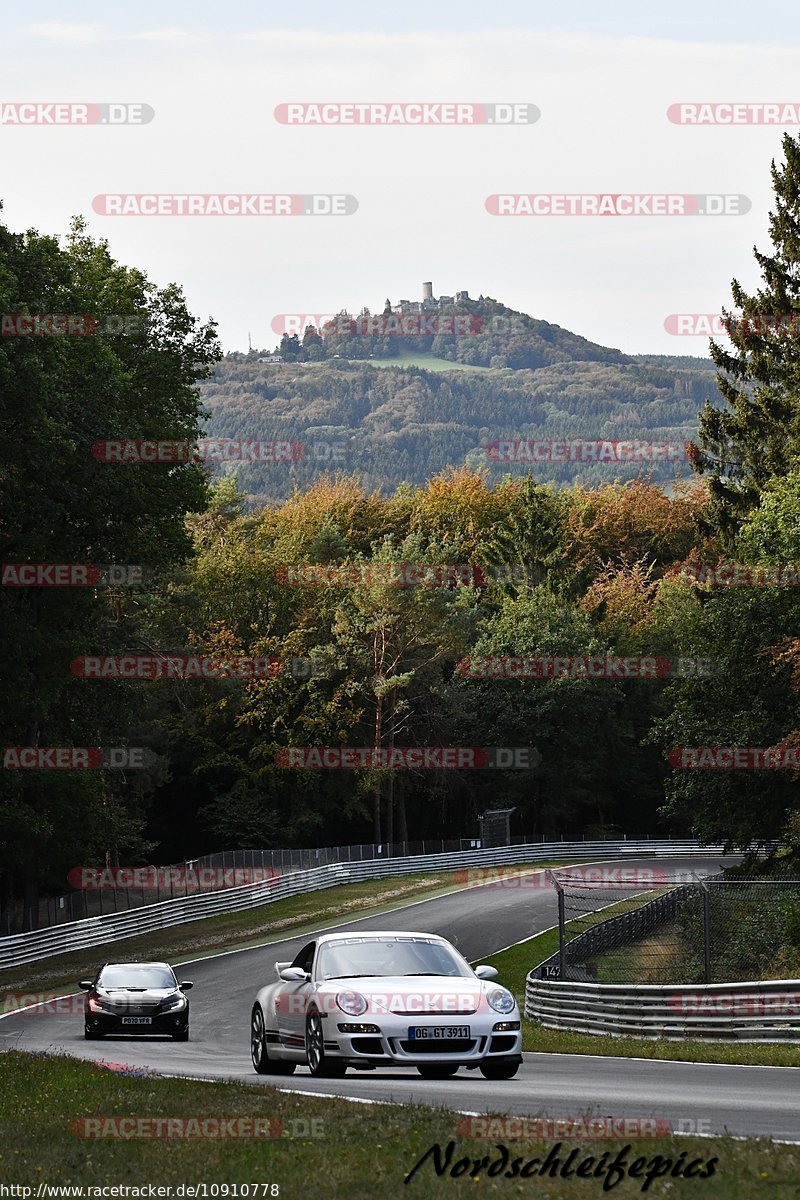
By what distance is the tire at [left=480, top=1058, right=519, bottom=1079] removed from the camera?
14.2 meters

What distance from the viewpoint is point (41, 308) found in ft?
116

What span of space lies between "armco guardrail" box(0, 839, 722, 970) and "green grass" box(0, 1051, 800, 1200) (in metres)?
30.1

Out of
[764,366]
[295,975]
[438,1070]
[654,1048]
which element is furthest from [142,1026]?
[764,366]

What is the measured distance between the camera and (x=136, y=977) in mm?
24875

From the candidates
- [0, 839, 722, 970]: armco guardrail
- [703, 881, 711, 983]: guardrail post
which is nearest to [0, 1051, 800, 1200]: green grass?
[703, 881, 711, 983]: guardrail post

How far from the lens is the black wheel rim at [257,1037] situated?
16297 millimetres

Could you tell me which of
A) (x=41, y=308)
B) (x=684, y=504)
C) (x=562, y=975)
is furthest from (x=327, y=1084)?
(x=684, y=504)

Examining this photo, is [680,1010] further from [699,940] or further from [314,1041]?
[314,1041]

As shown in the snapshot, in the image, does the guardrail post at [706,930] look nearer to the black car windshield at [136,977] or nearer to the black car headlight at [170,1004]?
the black car headlight at [170,1004]

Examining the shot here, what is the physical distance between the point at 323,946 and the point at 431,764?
7046 cm

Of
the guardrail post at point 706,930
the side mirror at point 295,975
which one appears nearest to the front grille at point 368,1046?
the side mirror at point 295,975

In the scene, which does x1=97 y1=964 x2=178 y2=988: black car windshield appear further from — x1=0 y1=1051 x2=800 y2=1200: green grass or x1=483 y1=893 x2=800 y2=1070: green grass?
x1=0 y1=1051 x2=800 y2=1200: green grass

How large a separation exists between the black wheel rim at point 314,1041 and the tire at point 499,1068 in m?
1.48

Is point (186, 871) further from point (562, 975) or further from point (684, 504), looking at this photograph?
point (684, 504)
